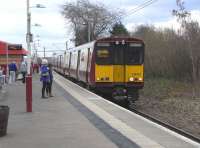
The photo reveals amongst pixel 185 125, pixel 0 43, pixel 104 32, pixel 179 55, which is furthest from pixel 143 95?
pixel 104 32

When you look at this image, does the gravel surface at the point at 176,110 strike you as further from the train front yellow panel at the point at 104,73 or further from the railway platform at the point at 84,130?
the railway platform at the point at 84,130

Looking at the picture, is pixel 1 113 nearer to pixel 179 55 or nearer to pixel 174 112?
pixel 174 112

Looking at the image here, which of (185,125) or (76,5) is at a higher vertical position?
(76,5)

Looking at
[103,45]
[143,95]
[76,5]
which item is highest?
[76,5]

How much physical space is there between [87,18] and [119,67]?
6214 cm

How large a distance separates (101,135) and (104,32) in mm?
75447

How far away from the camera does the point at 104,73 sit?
2666cm

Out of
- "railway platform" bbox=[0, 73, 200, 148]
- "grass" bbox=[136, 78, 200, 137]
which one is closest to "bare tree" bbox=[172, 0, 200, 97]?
"grass" bbox=[136, 78, 200, 137]

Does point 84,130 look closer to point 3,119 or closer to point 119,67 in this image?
point 3,119

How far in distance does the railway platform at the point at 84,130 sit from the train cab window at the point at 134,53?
6.67 metres

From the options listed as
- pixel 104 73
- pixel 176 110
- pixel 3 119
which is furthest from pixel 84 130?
pixel 104 73

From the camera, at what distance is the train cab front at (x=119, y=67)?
26.7 m

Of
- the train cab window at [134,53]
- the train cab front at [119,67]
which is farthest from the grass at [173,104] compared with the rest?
the train cab window at [134,53]

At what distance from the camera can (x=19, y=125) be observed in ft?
48.6
